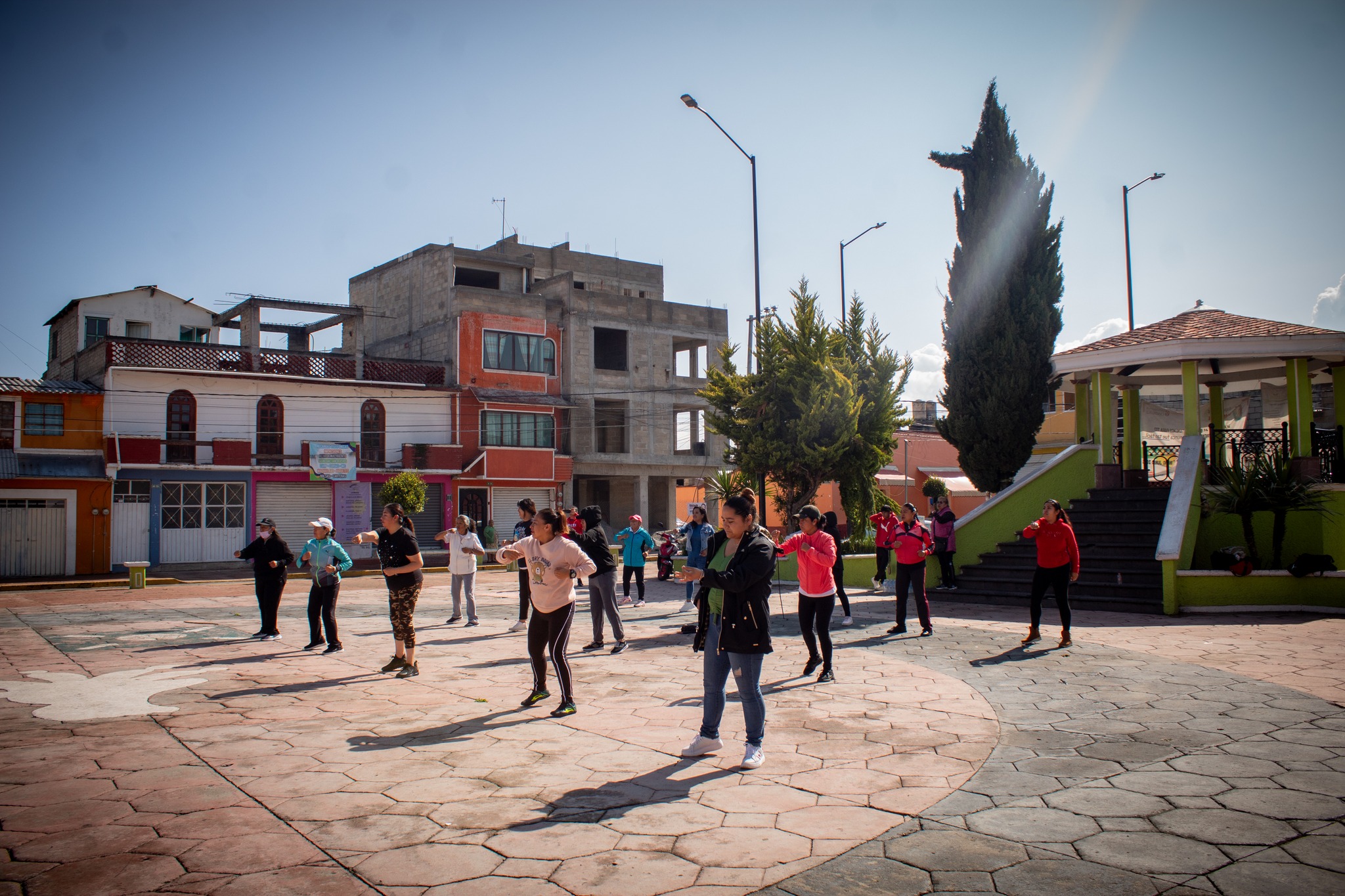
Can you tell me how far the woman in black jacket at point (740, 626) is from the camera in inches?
233

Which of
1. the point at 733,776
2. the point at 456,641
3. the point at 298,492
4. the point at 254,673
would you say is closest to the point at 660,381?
the point at 298,492

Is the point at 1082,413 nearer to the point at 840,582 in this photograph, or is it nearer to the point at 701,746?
the point at 840,582

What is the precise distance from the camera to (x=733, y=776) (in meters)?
5.58

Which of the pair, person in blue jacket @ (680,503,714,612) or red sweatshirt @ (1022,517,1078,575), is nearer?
red sweatshirt @ (1022,517,1078,575)

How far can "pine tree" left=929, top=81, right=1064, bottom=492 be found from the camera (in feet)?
69.7

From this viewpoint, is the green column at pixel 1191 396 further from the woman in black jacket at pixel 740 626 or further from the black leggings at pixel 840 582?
the woman in black jacket at pixel 740 626

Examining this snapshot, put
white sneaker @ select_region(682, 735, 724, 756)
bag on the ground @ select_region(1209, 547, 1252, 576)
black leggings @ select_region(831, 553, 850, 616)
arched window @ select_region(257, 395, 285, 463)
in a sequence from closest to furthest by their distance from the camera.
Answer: white sneaker @ select_region(682, 735, 724, 756)
black leggings @ select_region(831, 553, 850, 616)
bag on the ground @ select_region(1209, 547, 1252, 576)
arched window @ select_region(257, 395, 285, 463)

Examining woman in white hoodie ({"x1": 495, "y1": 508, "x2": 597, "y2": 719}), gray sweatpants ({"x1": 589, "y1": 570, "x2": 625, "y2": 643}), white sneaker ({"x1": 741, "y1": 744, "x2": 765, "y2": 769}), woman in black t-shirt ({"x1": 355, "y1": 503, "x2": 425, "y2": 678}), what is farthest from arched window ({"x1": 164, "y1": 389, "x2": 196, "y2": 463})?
white sneaker ({"x1": 741, "y1": 744, "x2": 765, "y2": 769})

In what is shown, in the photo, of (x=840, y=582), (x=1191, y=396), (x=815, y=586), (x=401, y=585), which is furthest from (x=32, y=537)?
(x=1191, y=396)

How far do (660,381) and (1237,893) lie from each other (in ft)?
125

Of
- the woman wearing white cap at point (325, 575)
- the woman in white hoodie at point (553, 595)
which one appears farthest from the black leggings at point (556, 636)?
the woman wearing white cap at point (325, 575)

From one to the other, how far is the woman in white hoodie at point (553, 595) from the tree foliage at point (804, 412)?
11.6m

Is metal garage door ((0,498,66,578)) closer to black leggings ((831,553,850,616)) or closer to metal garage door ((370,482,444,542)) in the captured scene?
metal garage door ((370,482,444,542))

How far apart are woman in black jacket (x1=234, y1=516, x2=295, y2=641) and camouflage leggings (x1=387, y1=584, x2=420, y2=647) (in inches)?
127
